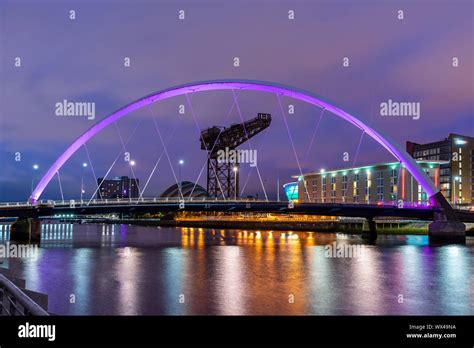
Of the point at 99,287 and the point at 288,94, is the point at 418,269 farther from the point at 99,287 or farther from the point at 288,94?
the point at 288,94

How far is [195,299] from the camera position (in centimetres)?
2500

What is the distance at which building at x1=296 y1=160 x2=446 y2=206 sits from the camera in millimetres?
122500

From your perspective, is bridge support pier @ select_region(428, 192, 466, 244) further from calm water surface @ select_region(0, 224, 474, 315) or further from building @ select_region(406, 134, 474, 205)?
building @ select_region(406, 134, 474, 205)

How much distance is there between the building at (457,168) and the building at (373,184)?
34.5 ft

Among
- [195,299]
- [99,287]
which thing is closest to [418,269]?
[195,299]

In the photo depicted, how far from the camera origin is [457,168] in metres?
144

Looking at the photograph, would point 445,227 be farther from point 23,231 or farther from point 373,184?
point 373,184

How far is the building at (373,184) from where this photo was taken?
12250 cm

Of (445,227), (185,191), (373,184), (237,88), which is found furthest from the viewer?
(185,191)

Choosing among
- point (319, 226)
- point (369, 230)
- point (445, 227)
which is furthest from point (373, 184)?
point (445, 227)

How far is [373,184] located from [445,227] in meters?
66.6

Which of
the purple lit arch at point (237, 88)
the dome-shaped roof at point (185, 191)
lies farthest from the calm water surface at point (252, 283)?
the dome-shaped roof at point (185, 191)

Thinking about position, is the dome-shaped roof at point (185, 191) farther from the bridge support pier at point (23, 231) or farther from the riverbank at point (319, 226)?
the bridge support pier at point (23, 231)

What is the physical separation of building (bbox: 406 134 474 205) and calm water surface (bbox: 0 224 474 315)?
4055 inches
